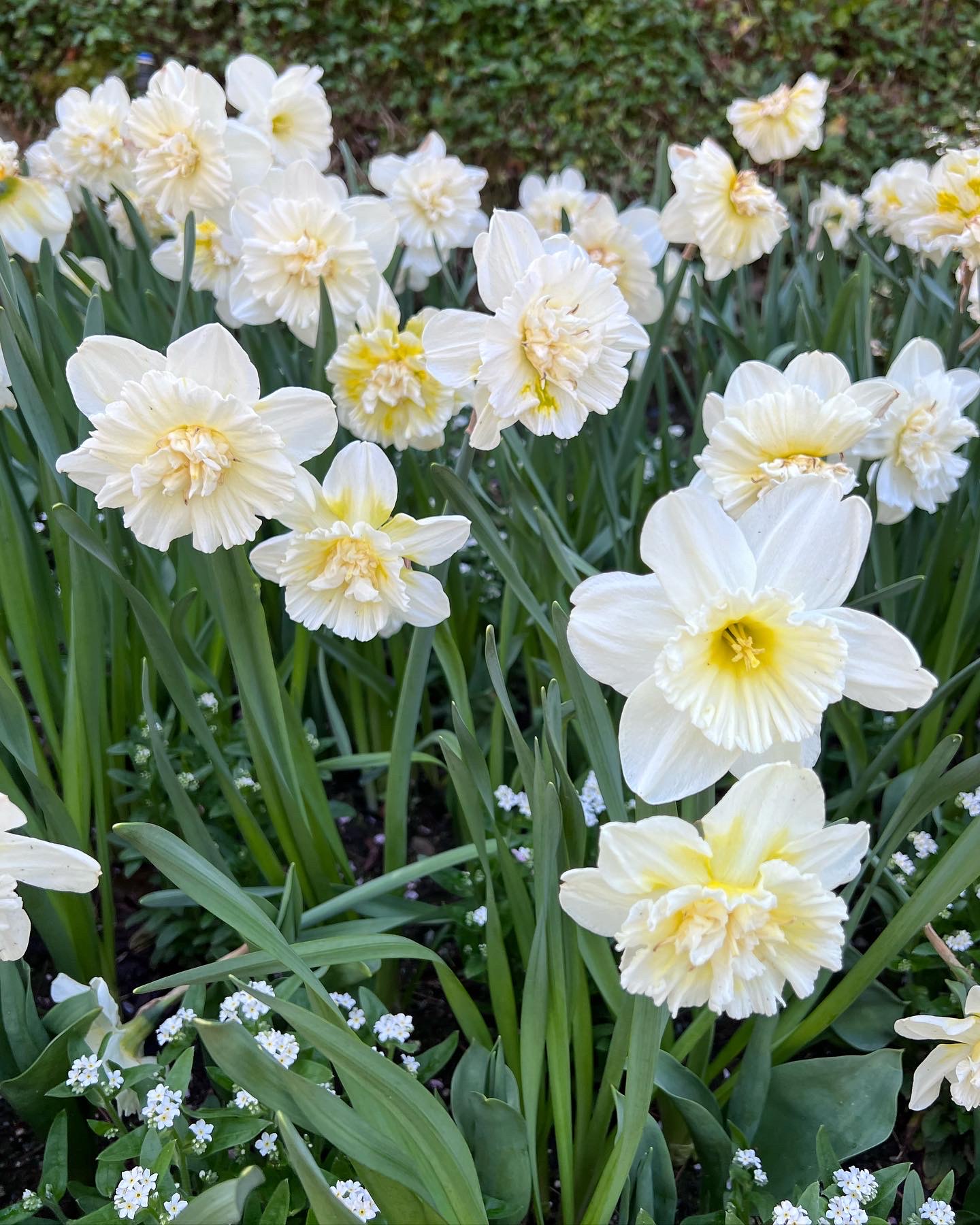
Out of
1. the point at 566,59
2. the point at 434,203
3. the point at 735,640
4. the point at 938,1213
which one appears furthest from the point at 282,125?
the point at 566,59

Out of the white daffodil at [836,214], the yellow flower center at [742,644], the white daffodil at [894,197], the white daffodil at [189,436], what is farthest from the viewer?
the white daffodil at [836,214]

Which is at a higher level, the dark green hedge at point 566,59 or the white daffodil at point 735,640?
the dark green hedge at point 566,59

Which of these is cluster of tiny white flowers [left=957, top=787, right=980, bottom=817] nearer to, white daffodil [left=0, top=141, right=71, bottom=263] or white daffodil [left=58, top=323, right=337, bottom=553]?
white daffodil [left=58, top=323, right=337, bottom=553]

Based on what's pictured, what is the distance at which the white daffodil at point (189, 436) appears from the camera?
1.03m

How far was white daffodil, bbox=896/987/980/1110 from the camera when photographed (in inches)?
43.5

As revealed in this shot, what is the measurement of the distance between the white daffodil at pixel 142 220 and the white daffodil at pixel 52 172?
74 millimetres

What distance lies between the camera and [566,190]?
2.48m

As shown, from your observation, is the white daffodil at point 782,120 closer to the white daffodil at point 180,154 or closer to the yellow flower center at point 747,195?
the yellow flower center at point 747,195

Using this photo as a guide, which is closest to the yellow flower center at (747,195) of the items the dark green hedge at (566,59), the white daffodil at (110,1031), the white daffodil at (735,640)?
the white daffodil at (735,640)

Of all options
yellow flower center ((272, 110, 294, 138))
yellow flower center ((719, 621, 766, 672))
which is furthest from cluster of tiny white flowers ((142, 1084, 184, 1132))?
yellow flower center ((272, 110, 294, 138))

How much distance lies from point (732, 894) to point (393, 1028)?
60 centimetres

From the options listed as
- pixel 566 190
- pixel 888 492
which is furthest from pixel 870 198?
pixel 888 492

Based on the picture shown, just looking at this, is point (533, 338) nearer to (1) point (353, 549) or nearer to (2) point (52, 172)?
(1) point (353, 549)

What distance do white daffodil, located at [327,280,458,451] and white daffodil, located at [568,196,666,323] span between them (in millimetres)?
609
